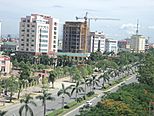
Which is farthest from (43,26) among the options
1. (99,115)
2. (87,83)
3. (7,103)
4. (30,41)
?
(99,115)

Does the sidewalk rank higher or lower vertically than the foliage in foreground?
lower

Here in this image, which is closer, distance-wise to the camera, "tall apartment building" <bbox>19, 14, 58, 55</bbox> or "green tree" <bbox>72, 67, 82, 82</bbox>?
"green tree" <bbox>72, 67, 82, 82</bbox>

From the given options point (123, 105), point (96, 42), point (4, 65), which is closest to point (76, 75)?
point (4, 65)

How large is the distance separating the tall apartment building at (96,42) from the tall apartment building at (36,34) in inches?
1688

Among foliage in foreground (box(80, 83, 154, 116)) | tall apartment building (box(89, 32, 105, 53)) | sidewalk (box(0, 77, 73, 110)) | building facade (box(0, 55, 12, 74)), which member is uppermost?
tall apartment building (box(89, 32, 105, 53))

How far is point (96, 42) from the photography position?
546 feet

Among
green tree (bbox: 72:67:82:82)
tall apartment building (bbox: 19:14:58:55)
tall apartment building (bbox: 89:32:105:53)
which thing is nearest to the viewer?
green tree (bbox: 72:67:82:82)

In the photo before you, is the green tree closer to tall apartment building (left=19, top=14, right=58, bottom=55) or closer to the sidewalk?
the sidewalk

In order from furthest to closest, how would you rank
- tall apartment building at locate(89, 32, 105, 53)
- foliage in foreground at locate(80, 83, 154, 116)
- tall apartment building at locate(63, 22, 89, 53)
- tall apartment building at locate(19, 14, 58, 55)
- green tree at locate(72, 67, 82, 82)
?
1. tall apartment building at locate(89, 32, 105, 53)
2. tall apartment building at locate(63, 22, 89, 53)
3. tall apartment building at locate(19, 14, 58, 55)
4. green tree at locate(72, 67, 82, 82)
5. foliage in foreground at locate(80, 83, 154, 116)

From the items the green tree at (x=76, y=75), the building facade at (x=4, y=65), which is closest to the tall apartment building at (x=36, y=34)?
the building facade at (x=4, y=65)

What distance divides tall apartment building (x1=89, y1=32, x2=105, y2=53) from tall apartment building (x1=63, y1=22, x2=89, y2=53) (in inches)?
769

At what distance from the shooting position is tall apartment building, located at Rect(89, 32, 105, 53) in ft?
529

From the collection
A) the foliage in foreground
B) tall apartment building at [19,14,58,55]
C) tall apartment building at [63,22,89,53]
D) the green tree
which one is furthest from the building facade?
tall apartment building at [63,22,89,53]

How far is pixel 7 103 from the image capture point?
53312mm
